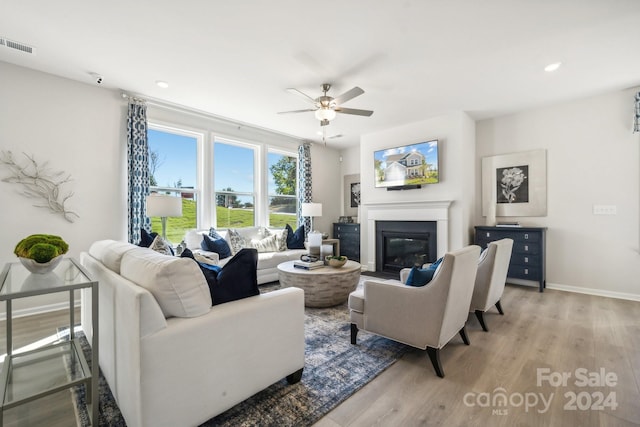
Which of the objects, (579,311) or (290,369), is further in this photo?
(579,311)

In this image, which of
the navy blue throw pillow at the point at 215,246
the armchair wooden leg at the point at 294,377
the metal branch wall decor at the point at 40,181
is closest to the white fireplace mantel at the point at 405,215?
the navy blue throw pillow at the point at 215,246

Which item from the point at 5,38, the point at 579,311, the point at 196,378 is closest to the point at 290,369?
the point at 196,378

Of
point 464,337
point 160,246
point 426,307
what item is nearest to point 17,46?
point 160,246

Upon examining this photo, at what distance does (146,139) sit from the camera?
3.88 meters

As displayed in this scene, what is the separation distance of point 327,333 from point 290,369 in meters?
0.89

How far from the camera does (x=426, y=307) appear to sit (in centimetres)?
193

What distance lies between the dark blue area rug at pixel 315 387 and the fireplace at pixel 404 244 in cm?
267

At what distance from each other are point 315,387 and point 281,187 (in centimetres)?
458

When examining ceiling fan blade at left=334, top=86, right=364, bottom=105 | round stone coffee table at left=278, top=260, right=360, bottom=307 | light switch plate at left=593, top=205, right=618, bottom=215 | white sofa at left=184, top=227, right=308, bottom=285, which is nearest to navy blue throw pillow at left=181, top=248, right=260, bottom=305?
round stone coffee table at left=278, top=260, right=360, bottom=307

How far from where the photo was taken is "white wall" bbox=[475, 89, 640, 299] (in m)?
3.67

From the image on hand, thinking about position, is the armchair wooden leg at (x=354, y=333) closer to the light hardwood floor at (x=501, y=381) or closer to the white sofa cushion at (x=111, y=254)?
the light hardwood floor at (x=501, y=381)

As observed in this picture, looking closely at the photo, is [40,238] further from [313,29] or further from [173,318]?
Answer: [313,29]

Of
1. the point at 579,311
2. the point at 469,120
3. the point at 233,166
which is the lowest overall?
the point at 579,311

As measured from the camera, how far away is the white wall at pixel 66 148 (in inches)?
120
